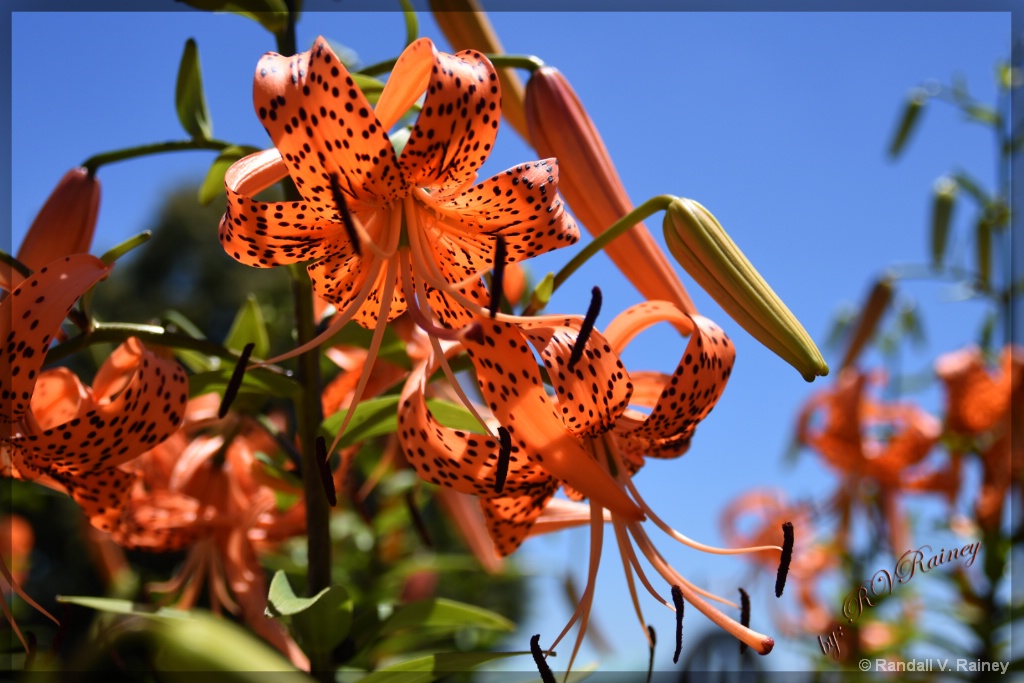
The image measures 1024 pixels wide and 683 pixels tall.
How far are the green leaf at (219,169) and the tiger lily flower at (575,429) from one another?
34 centimetres

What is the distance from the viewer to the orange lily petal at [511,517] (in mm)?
970

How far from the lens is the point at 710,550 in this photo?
0.92 m

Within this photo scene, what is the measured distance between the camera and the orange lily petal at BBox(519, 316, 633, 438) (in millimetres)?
816

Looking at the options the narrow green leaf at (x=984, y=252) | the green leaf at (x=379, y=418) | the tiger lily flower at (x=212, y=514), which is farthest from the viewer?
the narrow green leaf at (x=984, y=252)

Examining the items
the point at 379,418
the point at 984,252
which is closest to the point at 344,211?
the point at 379,418

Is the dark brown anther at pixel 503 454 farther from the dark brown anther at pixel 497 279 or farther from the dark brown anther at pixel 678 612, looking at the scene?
the dark brown anther at pixel 678 612

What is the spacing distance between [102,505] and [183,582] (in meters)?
0.32

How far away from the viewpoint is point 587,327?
2.45 feet

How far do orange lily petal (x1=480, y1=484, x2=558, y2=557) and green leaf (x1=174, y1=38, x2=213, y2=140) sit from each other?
1.74 ft

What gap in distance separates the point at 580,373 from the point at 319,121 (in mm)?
319

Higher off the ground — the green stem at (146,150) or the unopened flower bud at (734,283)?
the green stem at (146,150)

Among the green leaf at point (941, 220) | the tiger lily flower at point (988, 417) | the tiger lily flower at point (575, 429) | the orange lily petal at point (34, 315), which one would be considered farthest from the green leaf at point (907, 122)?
the orange lily petal at point (34, 315)

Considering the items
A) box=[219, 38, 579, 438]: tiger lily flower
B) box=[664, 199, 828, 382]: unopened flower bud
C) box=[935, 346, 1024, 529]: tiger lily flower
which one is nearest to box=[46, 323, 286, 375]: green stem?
box=[219, 38, 579, 438]: tiger lily flower

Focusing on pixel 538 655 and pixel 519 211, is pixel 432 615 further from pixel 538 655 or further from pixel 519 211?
pixel 519 211
